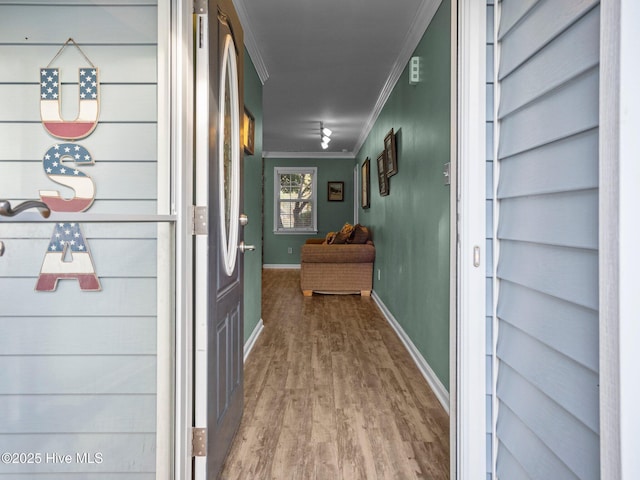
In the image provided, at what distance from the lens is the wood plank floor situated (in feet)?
6.05

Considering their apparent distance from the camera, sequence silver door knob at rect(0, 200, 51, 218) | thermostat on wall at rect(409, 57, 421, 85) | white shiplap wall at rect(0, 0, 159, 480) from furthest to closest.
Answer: thermostat on wall at rect(409, 57, 421, 85), white shiplap wall at rect(0, 0, 159, 480), silver door knob at rect(0, 200, 51, 218)

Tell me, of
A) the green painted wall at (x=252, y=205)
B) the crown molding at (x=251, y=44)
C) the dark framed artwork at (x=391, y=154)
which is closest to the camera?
→ the crown molding at (x=251, y=44)

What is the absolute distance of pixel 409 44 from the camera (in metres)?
3.33

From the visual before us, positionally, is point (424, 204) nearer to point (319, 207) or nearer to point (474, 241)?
point (474, 241)

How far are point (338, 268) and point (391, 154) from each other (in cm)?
223

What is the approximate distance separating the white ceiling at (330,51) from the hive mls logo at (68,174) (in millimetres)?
1843

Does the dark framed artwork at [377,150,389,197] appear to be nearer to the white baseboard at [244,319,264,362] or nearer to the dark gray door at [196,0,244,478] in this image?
the white baseboard at [244,319,264,362]

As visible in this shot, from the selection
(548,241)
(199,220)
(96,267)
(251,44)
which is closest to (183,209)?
(199,220)

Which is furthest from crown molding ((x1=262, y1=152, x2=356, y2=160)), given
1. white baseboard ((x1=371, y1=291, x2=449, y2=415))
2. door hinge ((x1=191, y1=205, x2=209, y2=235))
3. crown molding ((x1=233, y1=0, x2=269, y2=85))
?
door hinge ((x1=191, y1=205, x2=209, y2=235))

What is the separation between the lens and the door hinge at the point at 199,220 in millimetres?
1515

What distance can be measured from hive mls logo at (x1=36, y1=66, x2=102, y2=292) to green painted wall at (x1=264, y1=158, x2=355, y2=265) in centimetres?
805

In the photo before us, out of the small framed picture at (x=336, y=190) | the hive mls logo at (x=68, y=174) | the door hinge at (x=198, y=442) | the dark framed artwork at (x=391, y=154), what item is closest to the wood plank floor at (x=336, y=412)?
the door hinge at (x=198, y=442)

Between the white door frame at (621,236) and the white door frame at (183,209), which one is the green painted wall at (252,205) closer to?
the white door frame at (183,209)

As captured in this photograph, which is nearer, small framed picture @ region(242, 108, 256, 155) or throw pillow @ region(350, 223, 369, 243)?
small framed picture @ region(242, 108, 256, 155)
